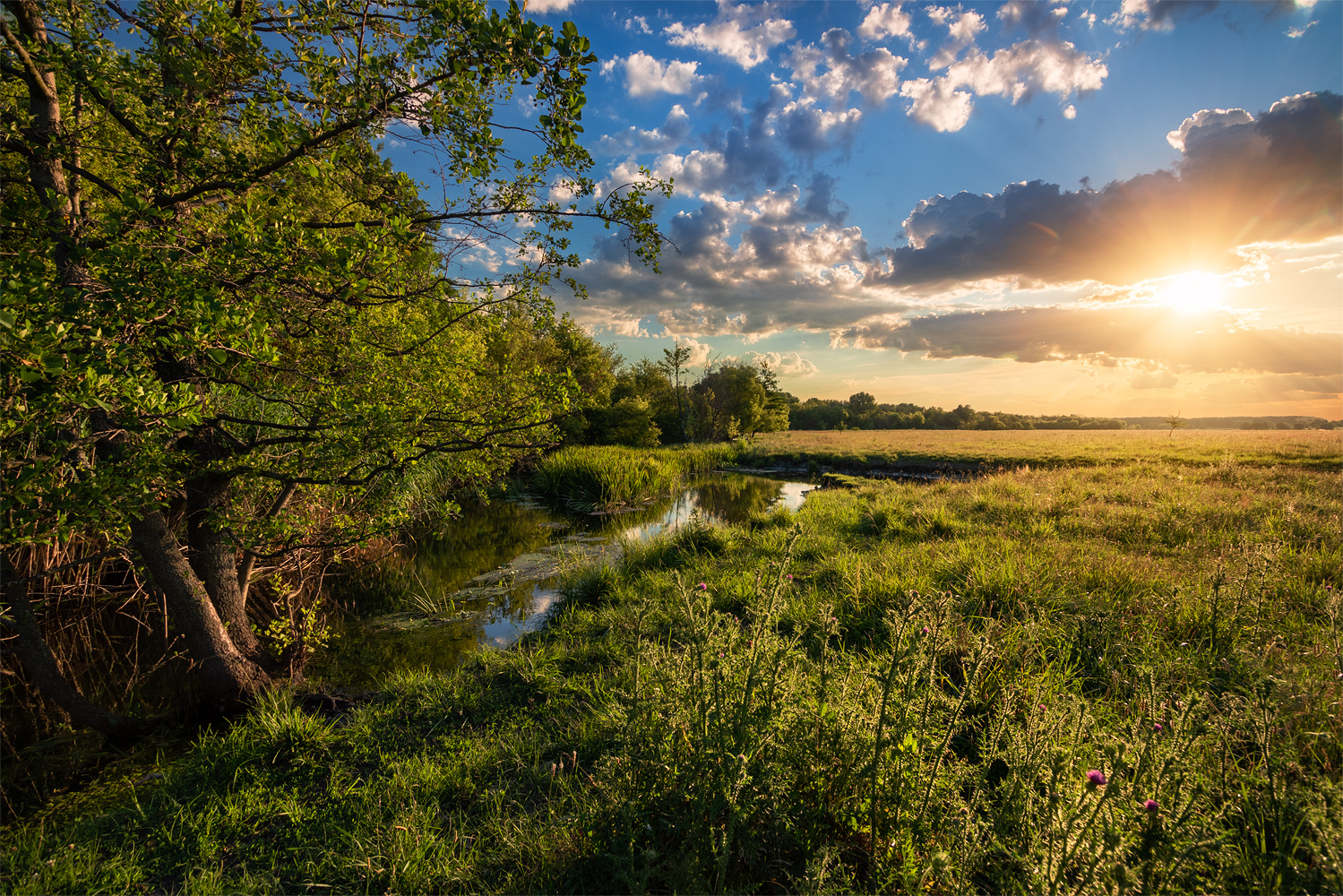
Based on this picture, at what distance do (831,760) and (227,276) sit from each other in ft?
16.0

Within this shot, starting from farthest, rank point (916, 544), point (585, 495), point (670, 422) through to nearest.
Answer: point (670, 422) → point (585, 495) → point (916, 544)

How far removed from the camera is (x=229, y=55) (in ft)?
11.4

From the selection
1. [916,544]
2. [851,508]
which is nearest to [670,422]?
[851,508]

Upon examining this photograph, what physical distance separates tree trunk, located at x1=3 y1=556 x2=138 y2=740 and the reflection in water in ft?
5.09

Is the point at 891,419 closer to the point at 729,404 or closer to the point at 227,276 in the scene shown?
the point at 729,404

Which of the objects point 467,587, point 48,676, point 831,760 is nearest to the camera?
point 831,760

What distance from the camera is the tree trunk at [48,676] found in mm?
4207

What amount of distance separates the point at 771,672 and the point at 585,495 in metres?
15.2

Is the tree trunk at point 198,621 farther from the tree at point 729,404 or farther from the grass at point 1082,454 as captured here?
the tree at point 729,404

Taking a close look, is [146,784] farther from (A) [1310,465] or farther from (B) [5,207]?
(A) [1310,465]

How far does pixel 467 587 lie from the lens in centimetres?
838

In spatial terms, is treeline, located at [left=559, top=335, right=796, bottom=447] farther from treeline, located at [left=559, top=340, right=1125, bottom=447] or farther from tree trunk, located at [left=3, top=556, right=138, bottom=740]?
tree trunk, located at [left=3, top=556, right=138, bottom=740]

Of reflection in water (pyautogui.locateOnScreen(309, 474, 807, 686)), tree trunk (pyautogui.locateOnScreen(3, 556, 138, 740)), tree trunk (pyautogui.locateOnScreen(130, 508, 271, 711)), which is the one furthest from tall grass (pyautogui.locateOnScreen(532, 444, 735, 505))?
tree trunk (pyautogui.locateOnScreen(3, 556, 138, 740))

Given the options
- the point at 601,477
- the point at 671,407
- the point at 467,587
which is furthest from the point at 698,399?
the point at 467,587
